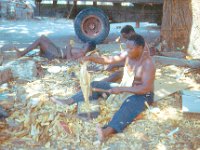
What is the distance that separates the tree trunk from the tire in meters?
1.99

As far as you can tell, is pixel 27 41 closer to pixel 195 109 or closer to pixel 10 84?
pixel 10 84

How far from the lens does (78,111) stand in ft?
14.8

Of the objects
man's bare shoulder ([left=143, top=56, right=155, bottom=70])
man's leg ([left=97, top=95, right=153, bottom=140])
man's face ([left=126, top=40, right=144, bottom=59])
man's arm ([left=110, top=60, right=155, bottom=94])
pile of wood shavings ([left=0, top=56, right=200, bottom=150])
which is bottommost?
pile of wood shavings ([left=0, top=56, right=200, bottom=150])

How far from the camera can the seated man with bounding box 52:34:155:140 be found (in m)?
4.14

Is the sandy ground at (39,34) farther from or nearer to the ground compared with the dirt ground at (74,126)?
farther from the ground

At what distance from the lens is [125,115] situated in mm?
4207

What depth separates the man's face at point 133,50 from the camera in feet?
14.7

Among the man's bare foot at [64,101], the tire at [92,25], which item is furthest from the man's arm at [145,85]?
the tire at [92,25]

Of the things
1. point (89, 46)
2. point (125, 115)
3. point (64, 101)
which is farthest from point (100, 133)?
point (89, 46)

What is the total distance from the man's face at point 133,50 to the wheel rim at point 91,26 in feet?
17.0

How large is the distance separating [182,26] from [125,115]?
14.5ft

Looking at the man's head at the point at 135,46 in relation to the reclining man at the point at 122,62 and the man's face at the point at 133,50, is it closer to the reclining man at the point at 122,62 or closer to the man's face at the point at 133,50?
the man's face at the point at 133,50

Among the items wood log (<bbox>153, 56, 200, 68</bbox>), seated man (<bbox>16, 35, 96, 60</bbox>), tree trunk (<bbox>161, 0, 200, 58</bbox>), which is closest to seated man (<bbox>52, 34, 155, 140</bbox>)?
wood log (<bbox>153, 56, 200, 68</bbox>)

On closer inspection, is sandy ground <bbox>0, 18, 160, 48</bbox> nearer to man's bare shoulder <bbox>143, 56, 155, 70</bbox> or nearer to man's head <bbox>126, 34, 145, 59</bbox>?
man's head <bbox>126, 34, 145, 59</bbox>
